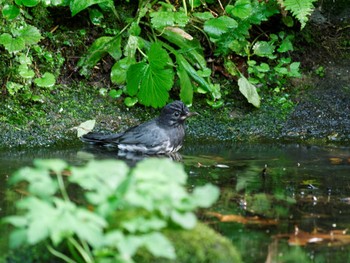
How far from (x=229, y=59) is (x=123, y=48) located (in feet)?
4.18

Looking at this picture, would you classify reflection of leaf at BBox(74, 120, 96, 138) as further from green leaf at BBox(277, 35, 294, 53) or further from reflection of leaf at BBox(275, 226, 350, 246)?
reflection of leaf at BBox(275, 226, 350, 246)

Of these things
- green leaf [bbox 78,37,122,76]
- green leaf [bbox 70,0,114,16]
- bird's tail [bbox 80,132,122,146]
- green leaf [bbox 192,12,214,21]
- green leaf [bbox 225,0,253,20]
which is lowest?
bird's tail [bbox 80,132,122,146]

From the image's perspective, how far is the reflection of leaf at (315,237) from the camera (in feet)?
15.9

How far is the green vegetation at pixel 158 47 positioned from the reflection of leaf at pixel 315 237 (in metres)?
3.57

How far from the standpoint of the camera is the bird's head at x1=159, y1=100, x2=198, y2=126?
8.28m

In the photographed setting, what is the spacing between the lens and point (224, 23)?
883 cm

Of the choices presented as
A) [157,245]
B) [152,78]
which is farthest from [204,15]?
[157,245]

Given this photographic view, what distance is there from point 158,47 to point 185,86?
60 centimetres

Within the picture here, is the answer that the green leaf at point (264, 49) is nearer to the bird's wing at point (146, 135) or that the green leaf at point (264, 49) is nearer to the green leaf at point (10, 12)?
the bird's wing at point (146, 135)

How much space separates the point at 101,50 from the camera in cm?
872

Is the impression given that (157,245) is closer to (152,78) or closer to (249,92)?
(152,78)

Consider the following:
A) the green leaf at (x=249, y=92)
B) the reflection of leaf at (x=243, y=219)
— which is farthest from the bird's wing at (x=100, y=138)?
the reflection of leaf at (x=243, y=219)

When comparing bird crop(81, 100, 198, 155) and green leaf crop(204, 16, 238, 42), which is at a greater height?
green leaf crop(204, 16, 238, 42)

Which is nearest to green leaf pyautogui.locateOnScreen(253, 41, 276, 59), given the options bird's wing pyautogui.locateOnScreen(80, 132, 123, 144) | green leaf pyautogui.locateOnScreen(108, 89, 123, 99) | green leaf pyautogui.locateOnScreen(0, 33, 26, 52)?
green leaf pyautogui.locateOnScreen(108, 89, 123, 99)
